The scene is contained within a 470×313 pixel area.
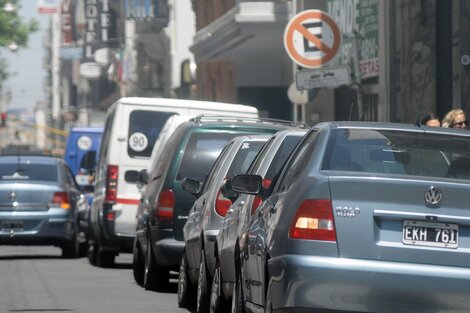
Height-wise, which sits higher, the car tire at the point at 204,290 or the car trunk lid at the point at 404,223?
the car trunk lid at the point at 404,223

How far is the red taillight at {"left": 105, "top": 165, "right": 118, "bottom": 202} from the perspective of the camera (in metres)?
21.1

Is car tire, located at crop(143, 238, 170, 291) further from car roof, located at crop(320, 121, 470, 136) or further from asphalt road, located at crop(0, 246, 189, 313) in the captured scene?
car roof, located at crop(320, 121, 470, 136)

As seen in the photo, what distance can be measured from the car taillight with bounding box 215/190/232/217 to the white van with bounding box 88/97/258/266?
700 centimetres

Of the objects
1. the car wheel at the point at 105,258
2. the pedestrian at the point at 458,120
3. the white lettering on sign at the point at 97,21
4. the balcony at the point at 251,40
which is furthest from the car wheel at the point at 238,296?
the white lettering on sign at the point at 97,21

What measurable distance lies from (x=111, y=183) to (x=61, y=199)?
4.02 m

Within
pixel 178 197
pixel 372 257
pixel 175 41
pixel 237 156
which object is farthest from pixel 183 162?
pixel 175 41

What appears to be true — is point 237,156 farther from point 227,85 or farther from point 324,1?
point 227,85

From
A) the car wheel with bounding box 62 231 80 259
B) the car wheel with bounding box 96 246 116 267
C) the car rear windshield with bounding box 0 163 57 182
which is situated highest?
the car rear windshield with bounding box 0 163 57 182

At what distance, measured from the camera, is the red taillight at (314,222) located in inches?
335

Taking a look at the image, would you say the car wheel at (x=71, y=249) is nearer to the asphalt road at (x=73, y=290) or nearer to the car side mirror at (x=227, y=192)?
the asphalt road at (x=73, y=290)

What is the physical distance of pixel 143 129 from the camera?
70.3 feet

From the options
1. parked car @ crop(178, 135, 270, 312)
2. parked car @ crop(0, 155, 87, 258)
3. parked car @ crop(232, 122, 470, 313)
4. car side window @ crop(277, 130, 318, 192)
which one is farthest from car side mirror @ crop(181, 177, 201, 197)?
parked car @ crop(0, 155, 87, 258)

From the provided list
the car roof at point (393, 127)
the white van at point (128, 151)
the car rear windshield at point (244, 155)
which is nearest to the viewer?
the car roof at point (393, 127)

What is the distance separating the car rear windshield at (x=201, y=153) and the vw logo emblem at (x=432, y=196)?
768 cm
